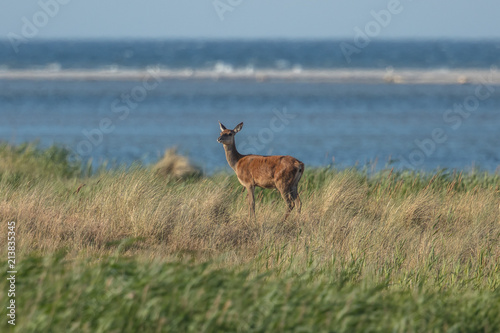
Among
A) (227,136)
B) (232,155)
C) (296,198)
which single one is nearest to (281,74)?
(232,155)

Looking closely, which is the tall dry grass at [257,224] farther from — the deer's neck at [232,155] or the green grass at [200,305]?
the green grass at [200,305]

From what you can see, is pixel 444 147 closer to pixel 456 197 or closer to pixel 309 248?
pixel 456 197

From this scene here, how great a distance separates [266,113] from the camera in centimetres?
4212

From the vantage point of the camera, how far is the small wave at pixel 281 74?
72.8 meters

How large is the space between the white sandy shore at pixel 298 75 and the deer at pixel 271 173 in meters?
61.0

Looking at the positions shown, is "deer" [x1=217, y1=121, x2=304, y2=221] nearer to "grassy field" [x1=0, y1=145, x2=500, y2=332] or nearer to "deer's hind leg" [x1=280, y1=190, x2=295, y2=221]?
"deer's hind leg" [x1=280, y1=190, x2=295, y2=221]

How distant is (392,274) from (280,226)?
2.14 metres

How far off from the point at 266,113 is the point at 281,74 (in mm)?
40072

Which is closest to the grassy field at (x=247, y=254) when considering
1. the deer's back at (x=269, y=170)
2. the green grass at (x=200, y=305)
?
the green grass at (x=200, y=305)

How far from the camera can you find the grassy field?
5723 mm

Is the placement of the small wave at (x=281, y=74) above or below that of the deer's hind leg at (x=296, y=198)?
above

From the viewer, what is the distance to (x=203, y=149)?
93.9ft

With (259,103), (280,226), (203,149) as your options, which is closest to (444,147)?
(203,149)

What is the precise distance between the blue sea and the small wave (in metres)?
0.16
